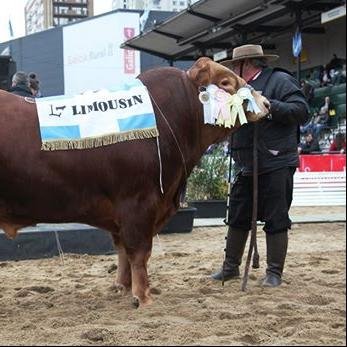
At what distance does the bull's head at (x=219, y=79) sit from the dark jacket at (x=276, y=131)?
0.95ft

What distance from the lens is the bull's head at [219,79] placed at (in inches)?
181

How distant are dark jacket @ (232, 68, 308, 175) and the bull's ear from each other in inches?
23.4

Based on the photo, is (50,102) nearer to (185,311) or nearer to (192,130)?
(192,130)

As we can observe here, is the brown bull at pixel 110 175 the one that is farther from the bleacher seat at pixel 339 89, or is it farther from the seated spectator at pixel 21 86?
the seated spectator at pixel 21 86

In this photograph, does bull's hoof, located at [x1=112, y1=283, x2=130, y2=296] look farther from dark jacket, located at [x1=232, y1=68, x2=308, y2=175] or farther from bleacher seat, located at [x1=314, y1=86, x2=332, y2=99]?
bleacher seat, located at [x1=314, y1=86, x2=332, y2=99]

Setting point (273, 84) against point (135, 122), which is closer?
point (135, 122)

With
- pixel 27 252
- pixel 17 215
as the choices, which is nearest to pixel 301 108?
pixel 17 215

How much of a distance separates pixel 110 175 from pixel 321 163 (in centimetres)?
898

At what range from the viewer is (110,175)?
418cm

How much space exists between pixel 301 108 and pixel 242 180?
77cm

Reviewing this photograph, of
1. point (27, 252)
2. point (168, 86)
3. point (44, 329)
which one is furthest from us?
point (27, 252)

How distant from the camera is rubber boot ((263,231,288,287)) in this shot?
5.11 meters

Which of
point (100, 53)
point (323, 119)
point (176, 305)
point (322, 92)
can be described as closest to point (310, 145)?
point (323, 119)

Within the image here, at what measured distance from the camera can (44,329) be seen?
3.78 m
